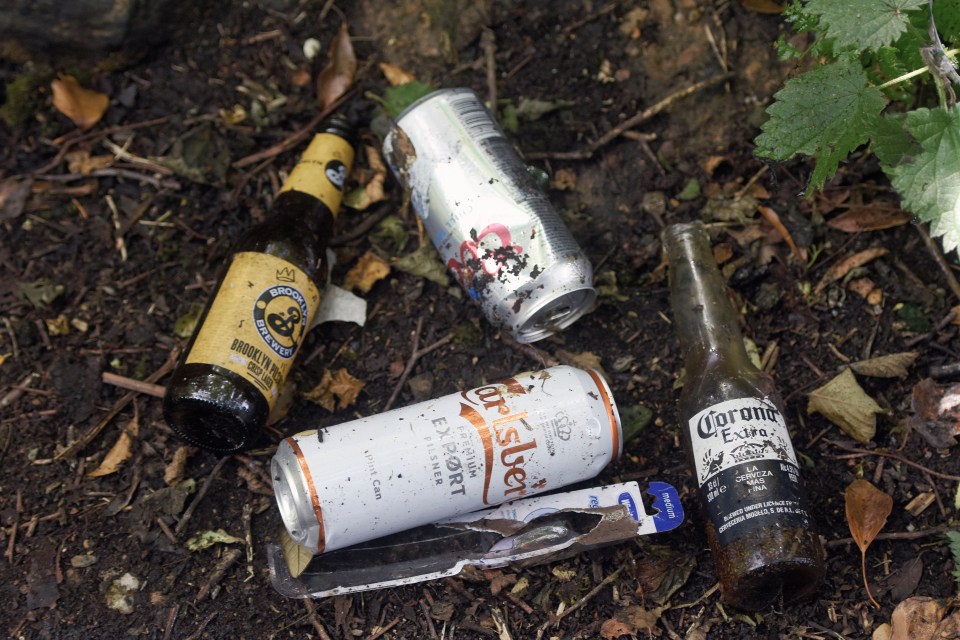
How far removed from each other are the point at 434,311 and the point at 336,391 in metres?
0.38

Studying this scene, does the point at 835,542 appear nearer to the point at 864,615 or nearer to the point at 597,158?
the point at 864,615

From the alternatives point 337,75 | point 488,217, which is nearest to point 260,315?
point 488,217

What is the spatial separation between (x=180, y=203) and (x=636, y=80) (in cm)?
153

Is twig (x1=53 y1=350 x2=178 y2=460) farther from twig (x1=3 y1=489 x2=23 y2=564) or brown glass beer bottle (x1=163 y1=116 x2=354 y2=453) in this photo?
brown glass beer bottle (x1=163 y1=116 x2=354 y2=453)

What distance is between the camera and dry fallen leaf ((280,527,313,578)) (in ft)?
7.27

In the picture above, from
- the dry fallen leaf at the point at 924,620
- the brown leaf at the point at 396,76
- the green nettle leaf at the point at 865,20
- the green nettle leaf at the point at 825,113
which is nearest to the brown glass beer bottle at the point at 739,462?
the dry fallen leaf at the point at 924,620

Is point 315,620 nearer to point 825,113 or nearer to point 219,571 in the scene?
point 219,571

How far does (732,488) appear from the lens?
2.03 meters

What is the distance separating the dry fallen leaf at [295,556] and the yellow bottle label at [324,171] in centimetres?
95

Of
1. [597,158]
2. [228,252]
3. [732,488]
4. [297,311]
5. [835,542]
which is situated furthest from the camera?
[597,158]

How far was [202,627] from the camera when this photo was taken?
2.18m

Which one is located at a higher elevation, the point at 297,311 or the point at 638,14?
the point at 638,14

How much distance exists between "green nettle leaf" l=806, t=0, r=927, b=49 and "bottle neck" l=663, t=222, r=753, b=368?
2.04 feet

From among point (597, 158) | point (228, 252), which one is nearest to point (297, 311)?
point (228, 252)
